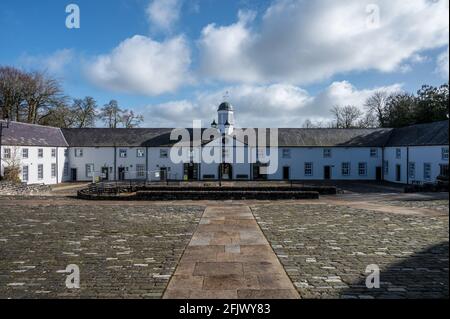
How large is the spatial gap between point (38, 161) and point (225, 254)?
3532 centimetres

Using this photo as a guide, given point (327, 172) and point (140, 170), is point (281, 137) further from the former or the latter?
point (140, 170)

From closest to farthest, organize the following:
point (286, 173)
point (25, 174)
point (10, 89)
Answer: point (25, 174) < point (286, 173) < point (10, 89)

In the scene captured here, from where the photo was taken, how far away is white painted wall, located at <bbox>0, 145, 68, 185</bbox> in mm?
32841

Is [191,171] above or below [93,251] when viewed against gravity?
above

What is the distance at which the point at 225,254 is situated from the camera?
8.03 meters

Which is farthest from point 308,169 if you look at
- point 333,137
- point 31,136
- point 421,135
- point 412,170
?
point 31,136

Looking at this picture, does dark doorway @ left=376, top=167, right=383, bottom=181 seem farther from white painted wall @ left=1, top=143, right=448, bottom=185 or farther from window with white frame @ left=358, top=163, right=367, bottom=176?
window with white frame @ left=358, top=163, right=367, bottom=176

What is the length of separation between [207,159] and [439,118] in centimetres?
2887

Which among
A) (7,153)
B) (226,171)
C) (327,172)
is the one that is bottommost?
(327,172)

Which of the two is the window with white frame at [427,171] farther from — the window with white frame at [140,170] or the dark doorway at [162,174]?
the window with white frame at [140,170]

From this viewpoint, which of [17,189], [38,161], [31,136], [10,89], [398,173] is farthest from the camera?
[10,89]

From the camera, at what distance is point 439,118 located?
142ft
